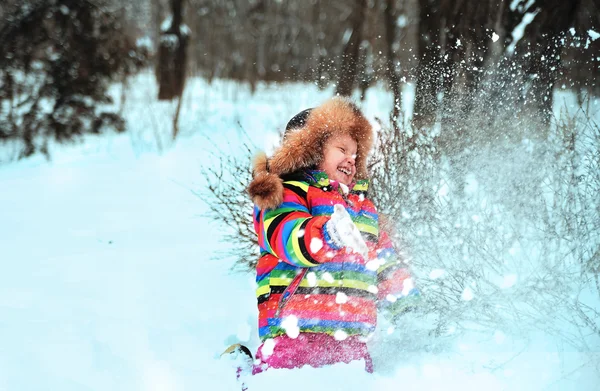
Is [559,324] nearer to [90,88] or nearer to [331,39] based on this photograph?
[90,88]

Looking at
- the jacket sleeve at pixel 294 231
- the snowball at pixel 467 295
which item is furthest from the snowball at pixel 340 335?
the snowball at pixel 467 295

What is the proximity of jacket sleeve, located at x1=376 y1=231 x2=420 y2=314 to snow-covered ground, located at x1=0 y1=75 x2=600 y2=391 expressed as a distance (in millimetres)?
256

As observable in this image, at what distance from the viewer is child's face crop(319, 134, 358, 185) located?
2346 millimetres

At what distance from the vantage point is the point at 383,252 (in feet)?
8.14

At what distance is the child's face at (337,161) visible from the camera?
7.70 feet

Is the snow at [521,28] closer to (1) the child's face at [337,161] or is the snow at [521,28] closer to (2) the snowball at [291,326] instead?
(1) the child's face at [337,161]

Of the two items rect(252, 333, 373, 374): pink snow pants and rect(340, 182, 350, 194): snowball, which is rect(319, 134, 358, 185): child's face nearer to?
rect(340, 182, 350, 194): snowball

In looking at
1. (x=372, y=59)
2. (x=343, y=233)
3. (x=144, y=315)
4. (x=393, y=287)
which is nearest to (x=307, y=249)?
(x=343, y=233)

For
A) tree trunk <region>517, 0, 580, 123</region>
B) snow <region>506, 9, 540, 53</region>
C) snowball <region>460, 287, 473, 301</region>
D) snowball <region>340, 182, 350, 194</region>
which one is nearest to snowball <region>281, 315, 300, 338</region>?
snowball <region>340, 182, 350, 194</region>

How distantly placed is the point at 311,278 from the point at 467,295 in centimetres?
101

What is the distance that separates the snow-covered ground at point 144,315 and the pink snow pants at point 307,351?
0.09 m

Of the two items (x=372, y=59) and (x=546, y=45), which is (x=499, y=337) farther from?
(x=372, y=59)

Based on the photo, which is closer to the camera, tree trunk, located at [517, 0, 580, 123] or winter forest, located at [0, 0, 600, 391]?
winter forest, located at [0, 0, 600, 391]

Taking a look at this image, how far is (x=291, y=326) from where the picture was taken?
219 cm
